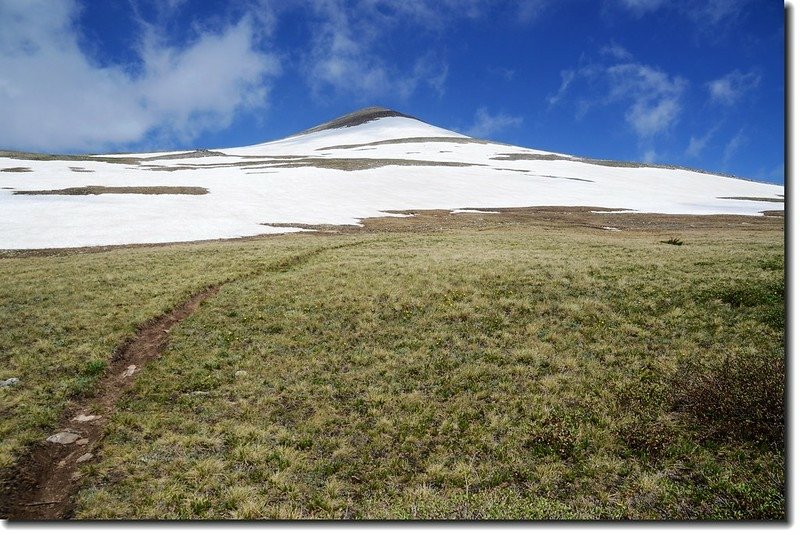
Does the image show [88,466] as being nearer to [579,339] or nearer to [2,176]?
[579,339]

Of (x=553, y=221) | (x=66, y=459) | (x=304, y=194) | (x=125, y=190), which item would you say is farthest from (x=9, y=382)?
(x=125, y=190)

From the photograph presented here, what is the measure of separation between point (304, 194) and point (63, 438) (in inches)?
2363

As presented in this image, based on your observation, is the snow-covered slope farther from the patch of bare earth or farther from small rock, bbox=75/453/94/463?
small rock, bbox=75/453/94/463

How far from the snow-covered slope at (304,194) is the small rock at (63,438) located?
100 feet

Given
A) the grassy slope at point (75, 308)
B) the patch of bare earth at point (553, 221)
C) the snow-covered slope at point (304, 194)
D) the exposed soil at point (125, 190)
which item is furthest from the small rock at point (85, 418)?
the exposed soil at point (125, 190)

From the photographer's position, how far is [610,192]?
83938 mm

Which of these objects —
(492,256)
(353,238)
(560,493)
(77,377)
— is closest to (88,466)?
(77,377)

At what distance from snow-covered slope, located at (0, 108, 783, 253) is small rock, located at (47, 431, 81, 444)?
100ft

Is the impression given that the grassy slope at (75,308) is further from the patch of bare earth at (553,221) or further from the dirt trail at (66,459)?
the patch of bare earth at (553,221)

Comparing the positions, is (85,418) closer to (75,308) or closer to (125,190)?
(75,308)

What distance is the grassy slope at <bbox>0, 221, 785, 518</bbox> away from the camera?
28.1 feet

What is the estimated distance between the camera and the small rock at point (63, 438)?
10430 mm

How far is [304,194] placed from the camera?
67.7 meters

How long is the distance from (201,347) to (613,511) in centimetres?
1440
